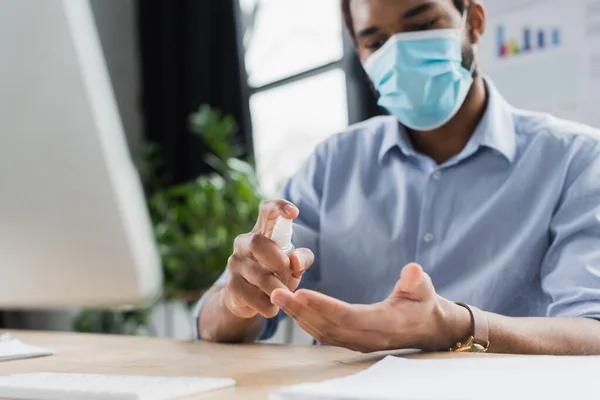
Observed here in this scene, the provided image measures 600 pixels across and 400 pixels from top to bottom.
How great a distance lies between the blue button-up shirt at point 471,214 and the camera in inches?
47.8

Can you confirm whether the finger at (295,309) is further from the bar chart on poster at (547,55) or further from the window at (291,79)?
the window at (291,79)

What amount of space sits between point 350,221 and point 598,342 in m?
0.50

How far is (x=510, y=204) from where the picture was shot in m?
1.28

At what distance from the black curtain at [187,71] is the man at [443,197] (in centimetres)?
203

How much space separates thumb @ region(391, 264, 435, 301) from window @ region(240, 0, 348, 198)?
6.91 ft

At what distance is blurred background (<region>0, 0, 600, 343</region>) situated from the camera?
2086 mm

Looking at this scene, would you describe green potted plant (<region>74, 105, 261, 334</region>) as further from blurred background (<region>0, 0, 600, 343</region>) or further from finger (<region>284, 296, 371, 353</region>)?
finger (<region>284, 296, 371, 353</region>)

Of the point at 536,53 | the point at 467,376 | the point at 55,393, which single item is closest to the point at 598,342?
the point at 467,376

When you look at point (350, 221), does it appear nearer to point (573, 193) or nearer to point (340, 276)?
point (340, 276)

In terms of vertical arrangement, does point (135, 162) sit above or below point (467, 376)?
below

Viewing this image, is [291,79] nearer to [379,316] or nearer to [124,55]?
[124,55]

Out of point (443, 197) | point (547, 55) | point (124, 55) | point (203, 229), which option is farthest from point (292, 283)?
point (124, 55)

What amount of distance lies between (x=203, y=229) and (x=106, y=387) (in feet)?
7.65

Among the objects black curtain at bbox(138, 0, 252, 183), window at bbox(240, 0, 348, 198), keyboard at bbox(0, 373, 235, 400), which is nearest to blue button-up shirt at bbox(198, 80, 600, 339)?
keyboard at bbox(0, 373, 235, 400)
